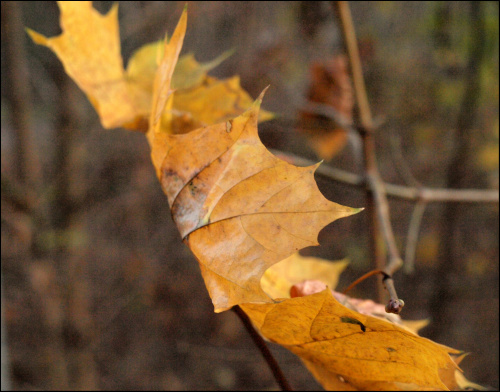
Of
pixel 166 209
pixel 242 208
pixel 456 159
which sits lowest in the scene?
pixel 166 209

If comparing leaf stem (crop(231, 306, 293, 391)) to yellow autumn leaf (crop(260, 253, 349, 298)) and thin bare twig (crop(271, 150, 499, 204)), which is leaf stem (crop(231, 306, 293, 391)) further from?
thin bare twig (crop(271, 150, 499, 204))

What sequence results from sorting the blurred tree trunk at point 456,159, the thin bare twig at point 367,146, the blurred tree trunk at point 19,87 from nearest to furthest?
1. the thin bare twig at point 367,146
2. the blurred tree trunk at point 19,87
3. the blurred tree trunk at point 456,159

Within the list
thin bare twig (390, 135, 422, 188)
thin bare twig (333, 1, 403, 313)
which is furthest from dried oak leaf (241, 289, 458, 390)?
thin bare twig (390, 135, 422, 188)

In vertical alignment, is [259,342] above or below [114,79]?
below

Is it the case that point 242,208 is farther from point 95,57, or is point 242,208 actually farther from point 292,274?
point 95,57

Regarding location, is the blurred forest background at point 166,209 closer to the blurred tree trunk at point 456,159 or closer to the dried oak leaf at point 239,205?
the blurred tree trunk at point 456,159

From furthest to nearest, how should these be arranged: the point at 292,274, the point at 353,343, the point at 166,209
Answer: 1. the point at 166,209
2. the point at 292,274
3. the point at 353,343

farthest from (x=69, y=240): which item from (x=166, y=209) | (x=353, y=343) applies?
(x=353, y=343)

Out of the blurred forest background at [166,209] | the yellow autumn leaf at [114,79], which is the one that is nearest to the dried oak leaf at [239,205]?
the yellow autumn leaf at [114,79]
